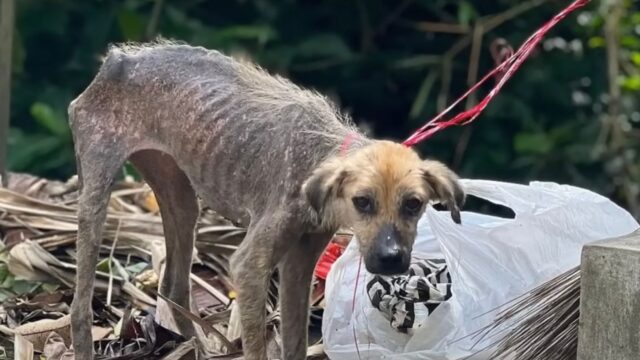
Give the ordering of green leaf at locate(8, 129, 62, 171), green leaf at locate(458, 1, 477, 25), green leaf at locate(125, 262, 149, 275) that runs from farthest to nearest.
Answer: green leaf at locate(458, 1, 477, 25) < green leaf at locate(8, 129, 62, 171) < green leaf at locate(125, 262, 149, 275)

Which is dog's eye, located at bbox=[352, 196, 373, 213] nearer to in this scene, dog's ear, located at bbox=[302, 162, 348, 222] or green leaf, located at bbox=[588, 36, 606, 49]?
dog's ear, located at bbox=[302, 162, 348, 222]

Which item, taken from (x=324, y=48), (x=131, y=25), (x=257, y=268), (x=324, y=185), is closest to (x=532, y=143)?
(x=324, y=48)

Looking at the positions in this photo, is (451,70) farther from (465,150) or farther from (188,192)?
(188,192)

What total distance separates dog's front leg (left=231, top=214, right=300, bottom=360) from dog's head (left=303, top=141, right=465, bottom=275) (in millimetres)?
198

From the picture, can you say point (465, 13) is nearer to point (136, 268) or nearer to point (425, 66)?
point (425, 66)

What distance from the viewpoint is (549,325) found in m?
3.94

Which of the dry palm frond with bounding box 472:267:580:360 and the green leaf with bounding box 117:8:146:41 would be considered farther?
the green leaf with bounding box 117:8:146:41

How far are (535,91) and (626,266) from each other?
5321 mm

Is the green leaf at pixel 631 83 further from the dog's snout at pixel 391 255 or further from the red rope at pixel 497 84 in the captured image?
the dog's snout at pixel 391 255

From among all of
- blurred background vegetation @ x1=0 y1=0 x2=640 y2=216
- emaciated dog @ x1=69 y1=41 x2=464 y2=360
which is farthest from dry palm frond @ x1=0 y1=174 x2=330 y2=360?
blurred background vegetation @ x1=0 y1=0 x2=640 y2=216

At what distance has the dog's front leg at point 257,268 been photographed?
12.7 ft

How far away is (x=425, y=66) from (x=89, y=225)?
16.0 feet

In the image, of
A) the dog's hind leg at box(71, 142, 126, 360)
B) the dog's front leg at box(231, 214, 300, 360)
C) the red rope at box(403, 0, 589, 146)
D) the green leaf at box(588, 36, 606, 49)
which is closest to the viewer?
the dog's front leg at box(231, 214, 300, 360)

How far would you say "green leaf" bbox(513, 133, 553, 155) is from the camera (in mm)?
8391
